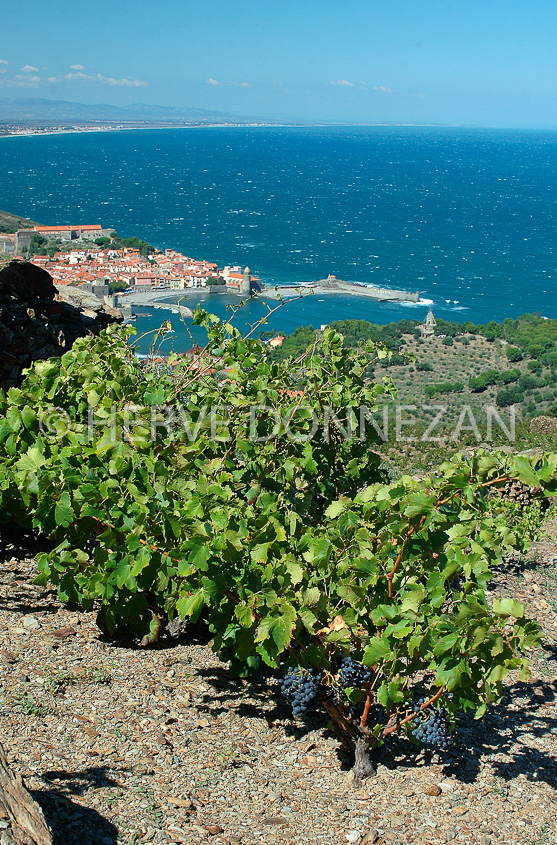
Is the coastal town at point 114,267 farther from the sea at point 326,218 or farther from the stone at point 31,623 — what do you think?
the stone at point 31,623

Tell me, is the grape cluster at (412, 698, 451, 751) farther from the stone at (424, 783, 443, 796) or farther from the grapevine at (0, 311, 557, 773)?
the stone at (424, 783, 443, 796)

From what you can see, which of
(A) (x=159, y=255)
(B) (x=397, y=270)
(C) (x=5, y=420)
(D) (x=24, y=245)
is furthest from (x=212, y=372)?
(B) (x=397, y=270)

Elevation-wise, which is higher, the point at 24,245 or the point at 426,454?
the point at 24,245

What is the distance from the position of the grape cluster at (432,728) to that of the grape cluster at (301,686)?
46 centimetres

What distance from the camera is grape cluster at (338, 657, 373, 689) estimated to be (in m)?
3.30

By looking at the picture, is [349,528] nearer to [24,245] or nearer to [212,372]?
[212,372]

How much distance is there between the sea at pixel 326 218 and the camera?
56.1 metres

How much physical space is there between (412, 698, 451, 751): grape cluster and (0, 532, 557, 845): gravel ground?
23cm

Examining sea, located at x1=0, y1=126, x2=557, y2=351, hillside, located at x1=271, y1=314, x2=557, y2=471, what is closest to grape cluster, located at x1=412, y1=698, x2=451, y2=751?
hillside, located at x1=271, y1=314, x2=557, y2=471

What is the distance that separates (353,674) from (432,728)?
40 cm

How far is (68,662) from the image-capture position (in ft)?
12.7

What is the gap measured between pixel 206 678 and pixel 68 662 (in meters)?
0.72

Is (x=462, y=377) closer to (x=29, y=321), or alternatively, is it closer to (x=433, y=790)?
(x=29, y=321)

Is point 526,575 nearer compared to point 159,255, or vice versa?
point 526,575
